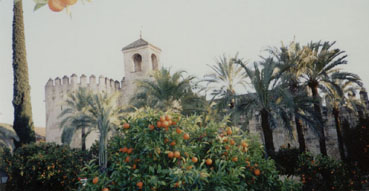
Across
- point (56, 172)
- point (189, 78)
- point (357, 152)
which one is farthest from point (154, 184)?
point (357, 152)

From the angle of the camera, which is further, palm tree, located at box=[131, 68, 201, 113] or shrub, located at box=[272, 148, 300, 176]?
palm tree, located at box=[131, 68, 201, 113]

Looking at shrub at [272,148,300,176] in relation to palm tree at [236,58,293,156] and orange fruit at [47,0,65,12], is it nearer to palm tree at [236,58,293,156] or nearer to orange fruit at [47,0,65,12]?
palm tree at [236,58,293,156]

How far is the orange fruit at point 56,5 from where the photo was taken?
138 cm

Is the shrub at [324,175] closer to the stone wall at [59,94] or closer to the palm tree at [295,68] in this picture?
the palm tree at [295,68]

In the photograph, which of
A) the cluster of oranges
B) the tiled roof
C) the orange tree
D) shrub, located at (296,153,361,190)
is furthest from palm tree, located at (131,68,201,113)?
the cluster of oranges

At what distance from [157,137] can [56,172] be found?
9.12m

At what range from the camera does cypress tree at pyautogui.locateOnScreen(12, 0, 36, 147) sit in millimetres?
16844

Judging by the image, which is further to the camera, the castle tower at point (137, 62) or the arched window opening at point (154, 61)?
the arched window opening at point (154, 61)

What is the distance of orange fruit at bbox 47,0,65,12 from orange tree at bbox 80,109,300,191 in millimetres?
3220

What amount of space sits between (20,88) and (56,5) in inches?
698

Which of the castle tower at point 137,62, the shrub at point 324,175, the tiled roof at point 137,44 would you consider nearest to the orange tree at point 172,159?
the shrub at point 324,175

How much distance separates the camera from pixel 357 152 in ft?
46.9

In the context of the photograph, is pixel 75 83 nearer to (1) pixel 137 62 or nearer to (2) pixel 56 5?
(1) pixel 137 62

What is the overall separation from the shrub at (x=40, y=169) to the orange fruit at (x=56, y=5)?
11831 mm
